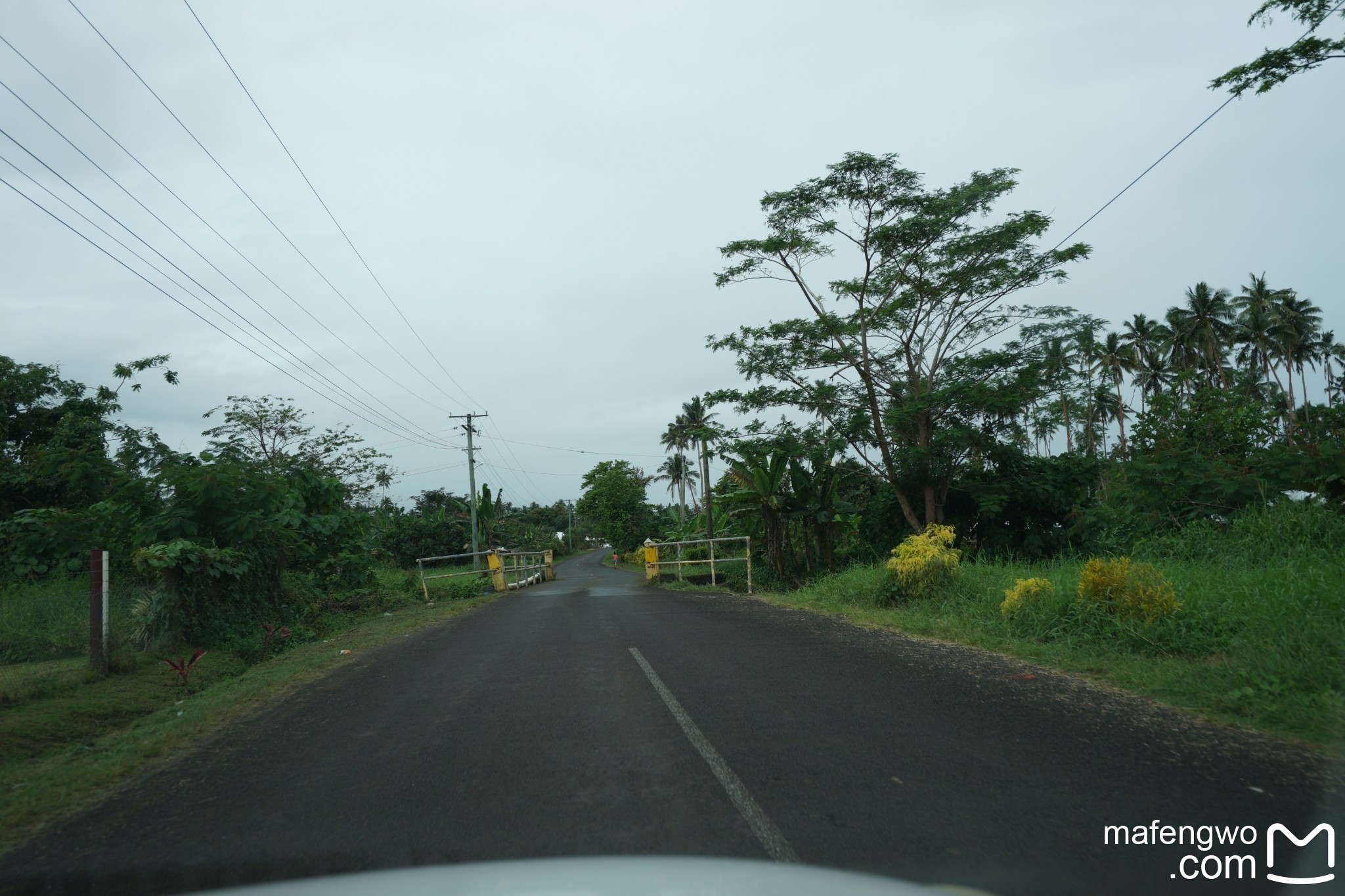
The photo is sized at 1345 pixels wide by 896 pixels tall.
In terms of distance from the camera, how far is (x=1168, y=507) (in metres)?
13.6

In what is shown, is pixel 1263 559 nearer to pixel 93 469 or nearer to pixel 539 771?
pixel 539 771

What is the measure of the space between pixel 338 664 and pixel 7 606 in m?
4.42

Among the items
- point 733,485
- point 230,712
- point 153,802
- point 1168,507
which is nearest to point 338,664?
point 230,712

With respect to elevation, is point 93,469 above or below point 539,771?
above

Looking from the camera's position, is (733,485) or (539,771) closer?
(539,771)

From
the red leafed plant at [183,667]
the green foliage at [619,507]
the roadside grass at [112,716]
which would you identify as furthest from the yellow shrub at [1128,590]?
the green foliage at [619,507]

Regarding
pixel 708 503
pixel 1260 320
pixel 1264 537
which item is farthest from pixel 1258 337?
pixel 1264 537

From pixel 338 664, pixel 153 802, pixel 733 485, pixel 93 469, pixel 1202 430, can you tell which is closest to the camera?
pixel 153 802

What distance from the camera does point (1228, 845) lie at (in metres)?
3.47

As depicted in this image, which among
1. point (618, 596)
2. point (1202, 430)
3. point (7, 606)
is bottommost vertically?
point (618, 596)

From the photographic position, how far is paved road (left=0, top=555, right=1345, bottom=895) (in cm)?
345

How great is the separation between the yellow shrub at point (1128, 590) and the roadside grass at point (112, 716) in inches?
340

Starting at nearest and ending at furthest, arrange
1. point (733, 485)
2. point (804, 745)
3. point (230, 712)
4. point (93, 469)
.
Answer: point (804, 745), point (230, 712), point (93, 469), point (733, 485)

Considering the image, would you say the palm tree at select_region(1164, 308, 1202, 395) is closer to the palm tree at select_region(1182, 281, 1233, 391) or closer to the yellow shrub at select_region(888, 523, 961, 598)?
the palm tree at select_region(1182, 281, 1233, 391)
